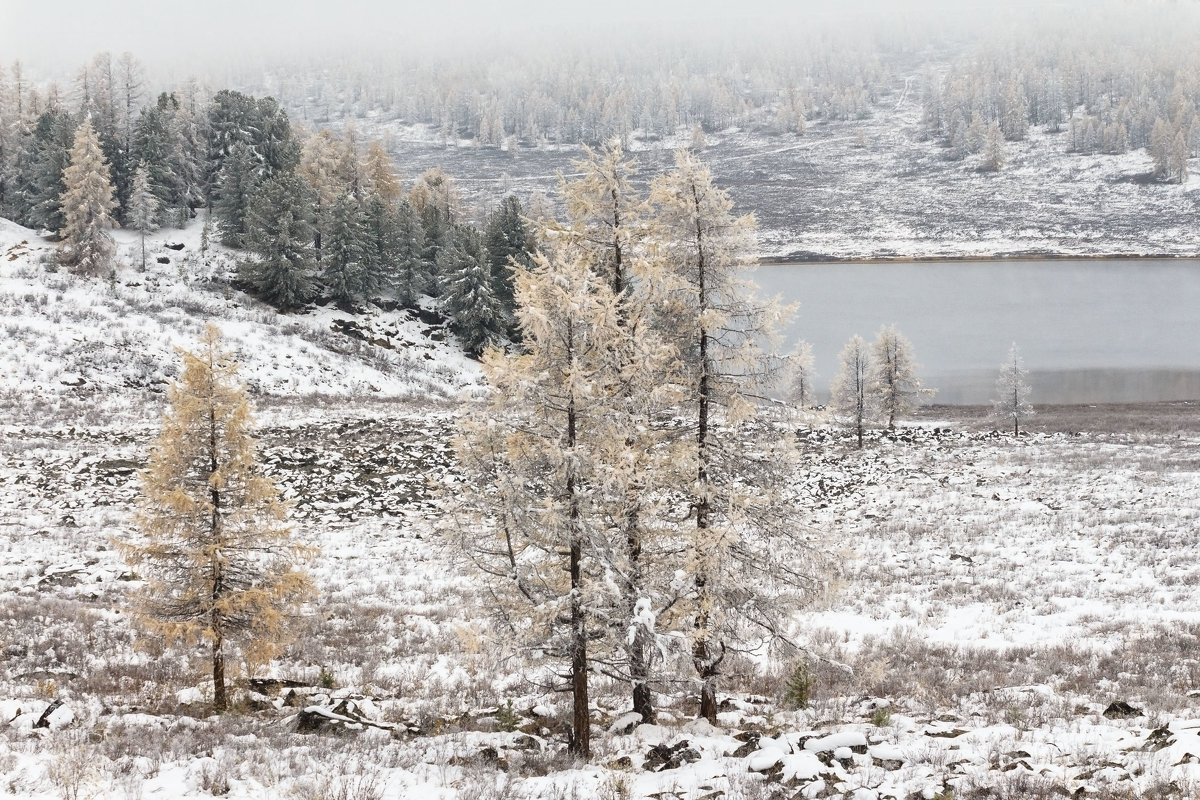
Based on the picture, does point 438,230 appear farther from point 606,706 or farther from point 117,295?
point 606,706

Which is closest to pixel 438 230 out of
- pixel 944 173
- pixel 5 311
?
pixel 5 311

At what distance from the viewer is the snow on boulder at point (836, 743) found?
842cm

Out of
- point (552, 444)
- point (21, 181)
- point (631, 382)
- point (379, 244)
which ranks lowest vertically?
point (552, 444)

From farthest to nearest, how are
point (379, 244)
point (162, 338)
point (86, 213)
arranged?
point (379, 244), point (86, 213), point (162, 338)

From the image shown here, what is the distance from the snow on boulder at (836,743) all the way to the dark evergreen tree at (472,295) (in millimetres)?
44904

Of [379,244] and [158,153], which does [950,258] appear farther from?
[158,153]

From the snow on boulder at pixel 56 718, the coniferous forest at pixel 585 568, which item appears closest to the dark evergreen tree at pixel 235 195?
the coniferous forest at pixel 585 568

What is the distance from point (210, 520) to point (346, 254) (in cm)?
4477

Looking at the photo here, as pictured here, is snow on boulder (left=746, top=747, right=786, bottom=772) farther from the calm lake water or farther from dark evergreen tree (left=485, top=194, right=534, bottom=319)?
the calm lake water

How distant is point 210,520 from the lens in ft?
33.7

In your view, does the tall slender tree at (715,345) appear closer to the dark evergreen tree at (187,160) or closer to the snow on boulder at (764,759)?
the snow on boulder at (764,759)

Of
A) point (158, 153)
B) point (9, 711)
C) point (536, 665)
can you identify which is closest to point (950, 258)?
point (158, 153)

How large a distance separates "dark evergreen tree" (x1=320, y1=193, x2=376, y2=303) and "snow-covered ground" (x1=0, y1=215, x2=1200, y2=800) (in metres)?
17.0

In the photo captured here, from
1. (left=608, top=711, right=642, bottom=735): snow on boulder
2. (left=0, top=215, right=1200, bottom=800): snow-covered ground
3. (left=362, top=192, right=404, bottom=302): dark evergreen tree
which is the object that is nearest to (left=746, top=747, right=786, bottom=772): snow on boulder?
(left=0, top=215, right=1200, bottom=800): snow-covered ground
